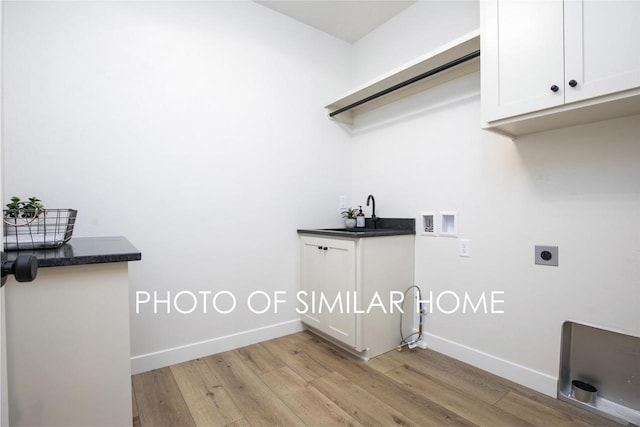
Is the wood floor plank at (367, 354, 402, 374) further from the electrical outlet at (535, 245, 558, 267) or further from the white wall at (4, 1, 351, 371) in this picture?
the electrical outlet at (535, 245, 558, 267)

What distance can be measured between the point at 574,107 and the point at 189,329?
2520mm

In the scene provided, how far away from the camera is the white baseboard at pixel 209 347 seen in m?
2.09

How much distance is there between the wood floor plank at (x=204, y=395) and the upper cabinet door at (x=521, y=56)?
6.63 ft

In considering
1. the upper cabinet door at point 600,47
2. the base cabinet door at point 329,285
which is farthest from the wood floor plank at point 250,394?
the upper cabinet door at point 600,47

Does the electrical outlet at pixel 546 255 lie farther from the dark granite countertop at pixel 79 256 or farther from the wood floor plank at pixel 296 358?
the dark granite countertop at pixel 79 256

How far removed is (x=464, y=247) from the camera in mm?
2207

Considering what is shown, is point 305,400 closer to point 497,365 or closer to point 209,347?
point 209,347

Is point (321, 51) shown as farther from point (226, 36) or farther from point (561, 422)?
point (561, 422)

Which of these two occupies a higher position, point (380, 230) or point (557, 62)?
point (557, 62)

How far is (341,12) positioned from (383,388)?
2768 millimetres

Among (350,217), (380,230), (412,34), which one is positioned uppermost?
(412,34)

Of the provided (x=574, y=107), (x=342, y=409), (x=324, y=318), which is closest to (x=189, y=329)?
(x=324, y=318)

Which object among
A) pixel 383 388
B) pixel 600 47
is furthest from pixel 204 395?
pixel 600 47

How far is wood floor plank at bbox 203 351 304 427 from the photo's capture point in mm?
1622
